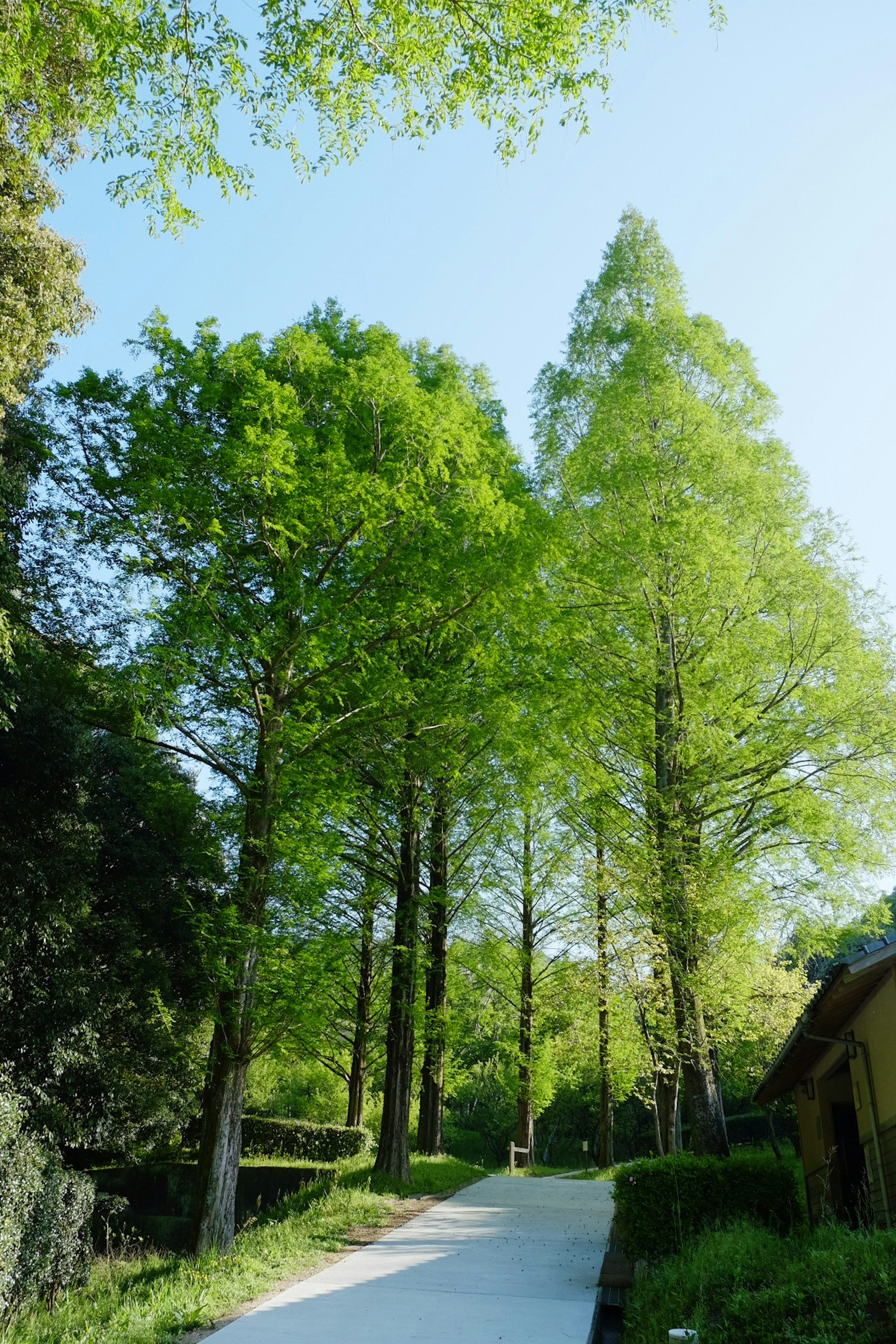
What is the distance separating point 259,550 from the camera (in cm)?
1014

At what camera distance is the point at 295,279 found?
841cm

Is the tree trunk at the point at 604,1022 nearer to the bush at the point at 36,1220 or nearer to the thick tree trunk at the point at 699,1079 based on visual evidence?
the thick tree trunk at the point at 699,1079

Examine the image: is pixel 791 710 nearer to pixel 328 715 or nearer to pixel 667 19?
pixel 328 715

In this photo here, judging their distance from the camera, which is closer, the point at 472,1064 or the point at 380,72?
the point at 380,72

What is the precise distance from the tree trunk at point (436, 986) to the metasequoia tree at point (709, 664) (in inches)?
151

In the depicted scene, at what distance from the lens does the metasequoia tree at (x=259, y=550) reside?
28.0 feet

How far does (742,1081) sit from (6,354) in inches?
915

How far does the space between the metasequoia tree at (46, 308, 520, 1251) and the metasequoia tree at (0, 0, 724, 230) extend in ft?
8.75

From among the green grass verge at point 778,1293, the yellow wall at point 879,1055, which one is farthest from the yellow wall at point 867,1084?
the green grass verge at point 778,1293

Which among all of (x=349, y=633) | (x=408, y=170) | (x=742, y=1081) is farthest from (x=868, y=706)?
(x=742, y=1081)

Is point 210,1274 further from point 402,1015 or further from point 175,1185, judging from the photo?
point 175,1185

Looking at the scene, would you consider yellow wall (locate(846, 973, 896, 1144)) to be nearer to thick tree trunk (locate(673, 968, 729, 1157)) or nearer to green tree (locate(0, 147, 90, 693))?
thick tree trunk (locate(673, 968, 729, 1157))

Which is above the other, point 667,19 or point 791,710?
point 667,19

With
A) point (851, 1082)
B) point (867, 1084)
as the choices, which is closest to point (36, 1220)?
point (867, 1084)
